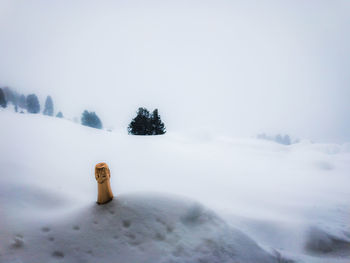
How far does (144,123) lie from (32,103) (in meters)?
21.8

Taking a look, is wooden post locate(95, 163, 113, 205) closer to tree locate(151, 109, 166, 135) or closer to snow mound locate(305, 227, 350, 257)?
snow mound locate(305, 227, 350, 257)

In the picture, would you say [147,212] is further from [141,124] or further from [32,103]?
[32,103]

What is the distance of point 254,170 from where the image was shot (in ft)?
20.2

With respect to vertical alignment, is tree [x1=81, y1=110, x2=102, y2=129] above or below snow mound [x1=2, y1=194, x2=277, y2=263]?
above

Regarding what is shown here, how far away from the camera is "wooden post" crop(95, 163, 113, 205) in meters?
2.34

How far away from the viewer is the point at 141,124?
1348 centimetres

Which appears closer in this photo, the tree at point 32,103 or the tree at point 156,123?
the tree at point 156,123

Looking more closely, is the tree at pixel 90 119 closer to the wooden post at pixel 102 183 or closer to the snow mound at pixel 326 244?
the wooden post at pixel 102 183

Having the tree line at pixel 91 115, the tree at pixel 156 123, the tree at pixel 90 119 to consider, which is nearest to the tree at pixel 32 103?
the tree line at pixel 91 115

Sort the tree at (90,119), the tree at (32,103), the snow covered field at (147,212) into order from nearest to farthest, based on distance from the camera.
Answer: the snow covered field at (147,212) → the tree at (90,119) → the tree at (32,103)

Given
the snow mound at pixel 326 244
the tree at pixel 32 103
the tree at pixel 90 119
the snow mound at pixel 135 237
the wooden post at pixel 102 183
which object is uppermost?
the tree at pixel 32 103

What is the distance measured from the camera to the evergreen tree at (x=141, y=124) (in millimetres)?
13453

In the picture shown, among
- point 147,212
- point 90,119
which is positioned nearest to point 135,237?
point 147,212

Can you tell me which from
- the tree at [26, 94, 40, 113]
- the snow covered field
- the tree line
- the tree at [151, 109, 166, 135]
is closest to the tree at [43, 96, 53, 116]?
the tree line
